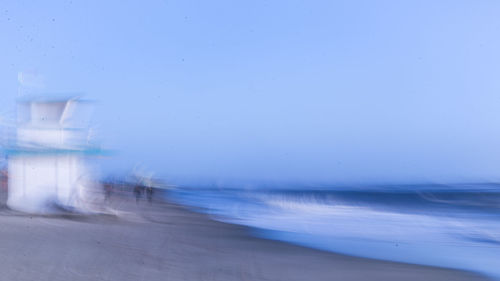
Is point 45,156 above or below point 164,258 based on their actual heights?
above

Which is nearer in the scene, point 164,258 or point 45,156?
point 164,258

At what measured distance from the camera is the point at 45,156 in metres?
9.16

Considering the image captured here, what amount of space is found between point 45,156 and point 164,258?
5.22 metres

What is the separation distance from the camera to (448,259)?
6.37 m

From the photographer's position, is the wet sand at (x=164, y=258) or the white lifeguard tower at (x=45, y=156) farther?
the white lifeguard tower at (x=45, y=156)

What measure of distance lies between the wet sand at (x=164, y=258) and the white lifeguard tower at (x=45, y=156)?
190cm

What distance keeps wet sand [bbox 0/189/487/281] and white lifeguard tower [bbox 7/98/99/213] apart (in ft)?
6.25

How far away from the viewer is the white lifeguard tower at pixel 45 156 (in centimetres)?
905

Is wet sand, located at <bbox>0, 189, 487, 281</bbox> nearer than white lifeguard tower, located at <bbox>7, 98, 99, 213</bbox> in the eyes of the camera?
Yes

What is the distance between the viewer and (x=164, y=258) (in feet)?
16.5

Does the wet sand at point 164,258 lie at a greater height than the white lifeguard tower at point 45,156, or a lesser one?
lesser

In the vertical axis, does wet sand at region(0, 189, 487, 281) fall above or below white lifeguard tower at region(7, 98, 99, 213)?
below

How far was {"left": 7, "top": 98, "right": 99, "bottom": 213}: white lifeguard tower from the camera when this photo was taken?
905cm

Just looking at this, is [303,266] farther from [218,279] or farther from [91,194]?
[91,194]
